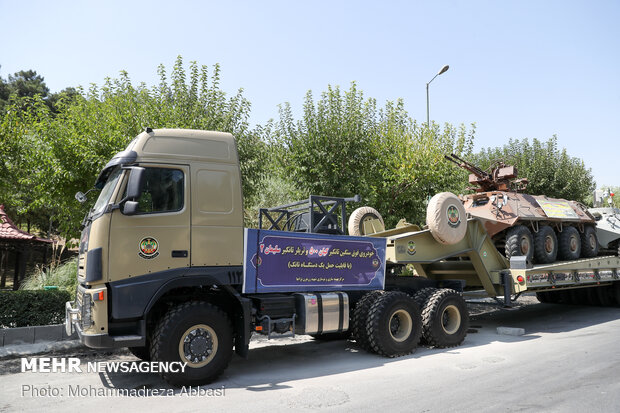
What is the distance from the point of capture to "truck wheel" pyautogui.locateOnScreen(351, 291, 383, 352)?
746cm

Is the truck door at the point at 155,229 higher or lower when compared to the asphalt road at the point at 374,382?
higher

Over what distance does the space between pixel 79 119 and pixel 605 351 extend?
1219 centimetres

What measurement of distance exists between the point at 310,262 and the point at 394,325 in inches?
79.6

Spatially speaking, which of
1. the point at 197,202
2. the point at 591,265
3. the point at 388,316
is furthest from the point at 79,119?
the point at 591,265

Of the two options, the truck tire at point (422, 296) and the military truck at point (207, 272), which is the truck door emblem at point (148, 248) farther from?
the truck tire at point (422, 296)

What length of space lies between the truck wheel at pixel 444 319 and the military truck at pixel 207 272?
27 mm

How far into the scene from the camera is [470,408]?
4.86 meters

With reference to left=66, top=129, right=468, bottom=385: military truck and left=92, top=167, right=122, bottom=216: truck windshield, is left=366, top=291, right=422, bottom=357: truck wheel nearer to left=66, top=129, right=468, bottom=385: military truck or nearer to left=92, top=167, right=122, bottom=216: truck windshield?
left=66, top=129, right=468, bottom=385: military truck

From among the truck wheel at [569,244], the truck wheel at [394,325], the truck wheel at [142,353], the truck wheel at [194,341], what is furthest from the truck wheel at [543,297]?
the truck wheel at [142,353]

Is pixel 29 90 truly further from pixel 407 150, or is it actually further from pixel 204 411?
Result: pixel 204 411

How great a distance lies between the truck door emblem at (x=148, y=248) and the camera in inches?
228

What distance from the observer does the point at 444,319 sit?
849 cm

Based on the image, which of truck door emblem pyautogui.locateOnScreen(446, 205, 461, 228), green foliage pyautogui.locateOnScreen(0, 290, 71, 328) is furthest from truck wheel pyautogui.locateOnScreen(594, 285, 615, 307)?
green foliage pyautogui.locateOnScreen(0, 290, 71, 328)

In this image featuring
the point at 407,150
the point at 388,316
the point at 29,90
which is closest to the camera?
the point at 388,316
